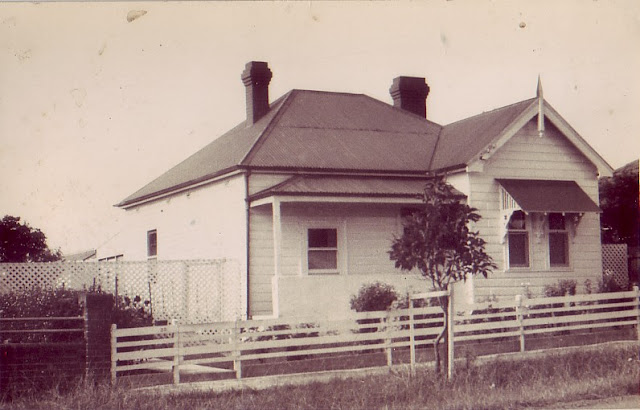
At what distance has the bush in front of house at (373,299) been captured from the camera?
19.5 m

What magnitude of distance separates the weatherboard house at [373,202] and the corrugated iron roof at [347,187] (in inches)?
1.2

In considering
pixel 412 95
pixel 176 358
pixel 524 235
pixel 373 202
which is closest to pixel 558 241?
pixel 524 235

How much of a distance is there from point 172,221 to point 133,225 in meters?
4.25

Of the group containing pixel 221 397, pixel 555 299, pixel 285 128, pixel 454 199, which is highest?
pixel 285 128

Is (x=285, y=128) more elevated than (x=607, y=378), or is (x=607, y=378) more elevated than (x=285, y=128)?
(x=285, y=128)

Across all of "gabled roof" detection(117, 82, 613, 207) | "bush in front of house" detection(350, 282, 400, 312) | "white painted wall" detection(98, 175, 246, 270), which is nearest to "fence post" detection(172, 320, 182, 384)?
"bush in front of house" detection(350, 282, 400, 312)

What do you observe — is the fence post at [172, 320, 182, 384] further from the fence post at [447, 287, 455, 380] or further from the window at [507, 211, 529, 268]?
the window at [507, 211, 529, 268]

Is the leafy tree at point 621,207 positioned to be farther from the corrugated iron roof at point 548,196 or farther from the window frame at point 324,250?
the window frame at point 324,250

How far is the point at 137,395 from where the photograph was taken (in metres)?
13.0

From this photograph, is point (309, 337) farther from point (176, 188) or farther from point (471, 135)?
point (176, 188)

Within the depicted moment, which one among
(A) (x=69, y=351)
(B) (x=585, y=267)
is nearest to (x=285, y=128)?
(B) (x=585, y=267)

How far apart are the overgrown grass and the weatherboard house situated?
6.50 m

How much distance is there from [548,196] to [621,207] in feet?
30.7

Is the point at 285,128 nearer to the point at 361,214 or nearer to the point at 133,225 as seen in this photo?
the point at 361,214
